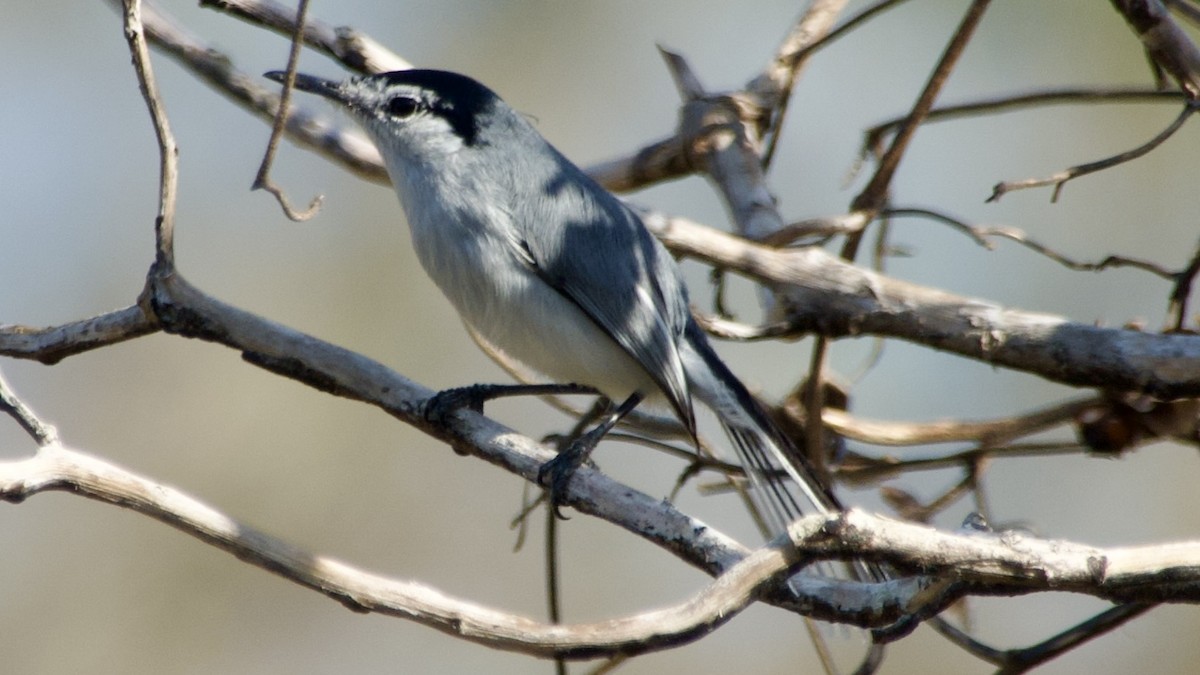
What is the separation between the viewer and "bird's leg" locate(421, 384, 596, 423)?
1.85 metres

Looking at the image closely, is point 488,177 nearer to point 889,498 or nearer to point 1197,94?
point 889,498

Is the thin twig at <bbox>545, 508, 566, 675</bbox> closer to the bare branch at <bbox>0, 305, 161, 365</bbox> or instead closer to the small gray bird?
the small gray bird

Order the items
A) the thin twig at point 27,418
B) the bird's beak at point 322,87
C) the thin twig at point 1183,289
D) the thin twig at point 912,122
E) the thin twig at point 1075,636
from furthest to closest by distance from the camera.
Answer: the bird's beak at point 322,87 → the thin twig at point 912,122 → the thin twig at point 1183,289 → the thin twig at point 1075,636 → the thin twig at point 27,418

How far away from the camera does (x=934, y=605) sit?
127cm

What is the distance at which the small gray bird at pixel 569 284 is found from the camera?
2.30m

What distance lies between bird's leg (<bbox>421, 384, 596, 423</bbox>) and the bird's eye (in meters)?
0.63

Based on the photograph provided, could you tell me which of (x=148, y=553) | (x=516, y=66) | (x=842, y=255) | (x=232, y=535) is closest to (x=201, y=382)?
(x=148, y=553)

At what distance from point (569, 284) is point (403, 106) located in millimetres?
557

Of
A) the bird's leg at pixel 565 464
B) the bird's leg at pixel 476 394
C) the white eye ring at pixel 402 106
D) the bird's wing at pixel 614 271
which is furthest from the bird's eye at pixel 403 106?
the bird's leg at pixel 565 464

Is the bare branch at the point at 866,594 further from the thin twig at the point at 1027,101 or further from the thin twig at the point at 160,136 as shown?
the thin twig at the point at 1027,101

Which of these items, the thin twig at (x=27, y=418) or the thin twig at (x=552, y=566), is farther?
the thin twig at (x=552, y=566)

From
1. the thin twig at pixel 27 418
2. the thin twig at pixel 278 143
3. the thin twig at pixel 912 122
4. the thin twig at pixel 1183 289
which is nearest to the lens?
the thin twig at pixel 27 418

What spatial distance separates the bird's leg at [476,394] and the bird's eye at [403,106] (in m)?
0.63

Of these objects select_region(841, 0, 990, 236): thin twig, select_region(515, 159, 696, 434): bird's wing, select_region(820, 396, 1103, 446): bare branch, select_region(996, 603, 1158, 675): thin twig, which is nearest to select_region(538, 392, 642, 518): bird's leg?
select_region(515, 159, 696, 434): bird's wing
